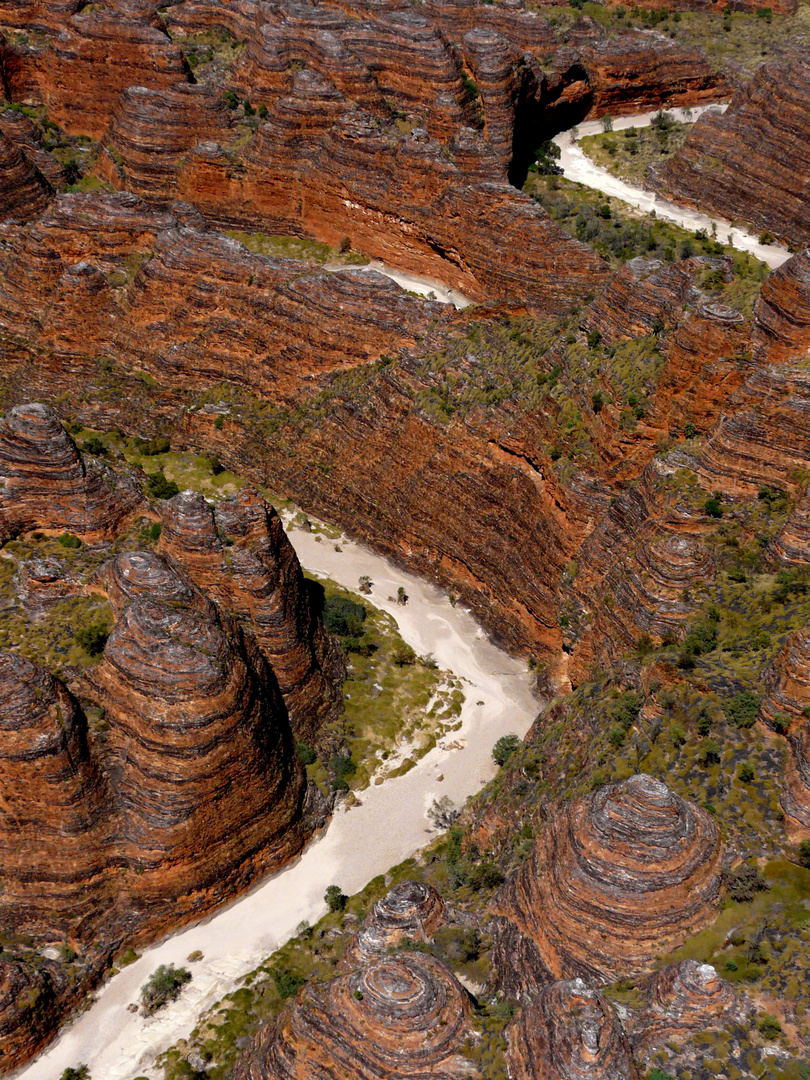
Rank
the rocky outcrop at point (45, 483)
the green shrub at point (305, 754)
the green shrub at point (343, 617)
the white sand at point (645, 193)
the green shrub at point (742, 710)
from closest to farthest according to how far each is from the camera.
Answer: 1. the green shrub at point (742, 710)
2. the green shrub at point (305, 754)
3. the rocky outcrop at point (45, 483)
4. the green shrub at point (343, 617)
5. the white sand at point (645, 193)

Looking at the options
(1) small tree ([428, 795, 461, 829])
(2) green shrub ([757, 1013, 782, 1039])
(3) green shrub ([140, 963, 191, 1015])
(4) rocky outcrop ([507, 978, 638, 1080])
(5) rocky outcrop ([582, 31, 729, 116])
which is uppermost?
(5) rocky outcrop ([582, 31, 729, 116])

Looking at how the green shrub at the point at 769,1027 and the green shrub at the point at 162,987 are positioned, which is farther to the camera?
the green shrub at the point at 162,987

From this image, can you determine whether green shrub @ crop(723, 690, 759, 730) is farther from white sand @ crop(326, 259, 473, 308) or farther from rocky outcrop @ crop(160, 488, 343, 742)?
white sand @ crop(326, 259, 473, 308)

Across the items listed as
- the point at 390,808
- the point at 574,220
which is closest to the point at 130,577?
the point at 390,808

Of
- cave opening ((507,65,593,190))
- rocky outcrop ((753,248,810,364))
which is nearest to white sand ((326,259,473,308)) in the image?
cave opening ((507,65,593,190))

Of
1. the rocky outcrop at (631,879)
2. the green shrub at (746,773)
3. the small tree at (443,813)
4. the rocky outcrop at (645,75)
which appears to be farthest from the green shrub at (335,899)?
the rocky outcrop at (645,75)

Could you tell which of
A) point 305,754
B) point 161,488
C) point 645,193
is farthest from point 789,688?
point 645,193

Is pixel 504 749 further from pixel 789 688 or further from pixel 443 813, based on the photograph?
pixel 789 688

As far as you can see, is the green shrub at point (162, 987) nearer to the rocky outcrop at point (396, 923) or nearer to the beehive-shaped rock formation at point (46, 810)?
the beehive-shaped rock formation at point (46, 810)
